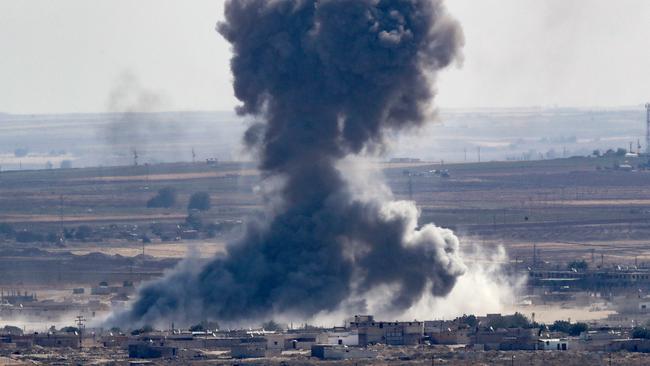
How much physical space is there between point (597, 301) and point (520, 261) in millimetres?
24026

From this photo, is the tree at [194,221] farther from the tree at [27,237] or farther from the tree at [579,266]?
the tree at [579,266]

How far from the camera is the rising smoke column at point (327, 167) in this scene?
114m

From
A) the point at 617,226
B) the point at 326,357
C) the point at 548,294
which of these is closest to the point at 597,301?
the point at 548,294

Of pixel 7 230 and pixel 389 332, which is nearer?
pixel 389 332

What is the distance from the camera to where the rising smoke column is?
374ft

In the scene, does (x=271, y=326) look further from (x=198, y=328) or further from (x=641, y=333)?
(x=641, y=333)

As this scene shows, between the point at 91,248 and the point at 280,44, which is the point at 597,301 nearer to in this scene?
the point at 280,44

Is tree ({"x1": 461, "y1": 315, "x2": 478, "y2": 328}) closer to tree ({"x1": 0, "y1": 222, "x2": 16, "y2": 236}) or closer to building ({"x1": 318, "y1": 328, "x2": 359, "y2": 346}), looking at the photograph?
building ({"x1": 318, "y1": 328, "x2": 359, "y2": 346})

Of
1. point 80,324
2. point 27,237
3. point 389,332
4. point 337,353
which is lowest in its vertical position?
point 337,353

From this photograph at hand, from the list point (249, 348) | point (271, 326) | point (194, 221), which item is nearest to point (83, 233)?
point (194, 221)

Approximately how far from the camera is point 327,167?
118 metres

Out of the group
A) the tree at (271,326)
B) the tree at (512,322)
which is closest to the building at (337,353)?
the tree at (271,326)

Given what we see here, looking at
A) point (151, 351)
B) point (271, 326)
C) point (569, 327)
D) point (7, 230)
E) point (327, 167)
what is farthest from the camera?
point (7, 230)

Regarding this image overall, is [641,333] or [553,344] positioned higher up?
[641,333]
